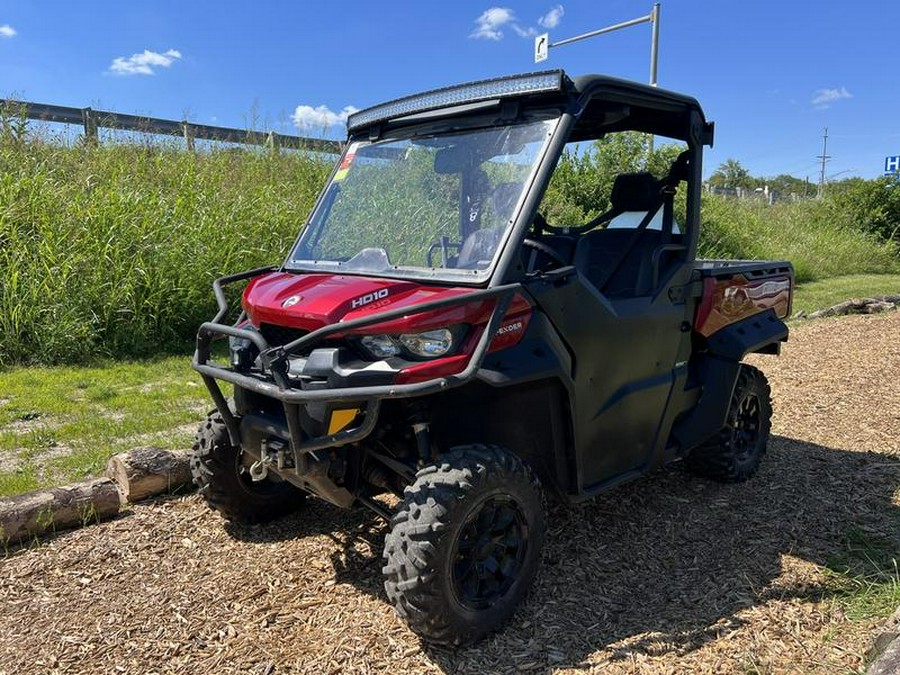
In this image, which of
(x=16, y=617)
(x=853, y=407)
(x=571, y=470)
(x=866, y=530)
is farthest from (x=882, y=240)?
(x=16, y=617)

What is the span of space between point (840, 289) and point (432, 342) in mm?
14829

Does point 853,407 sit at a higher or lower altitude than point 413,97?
lower

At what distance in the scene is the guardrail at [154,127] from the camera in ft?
33.2

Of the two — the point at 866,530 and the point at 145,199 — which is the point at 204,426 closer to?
the point at 866,530

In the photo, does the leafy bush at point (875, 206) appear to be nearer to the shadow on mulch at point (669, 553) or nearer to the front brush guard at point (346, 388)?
the shadow on mulch at point (669, 553)

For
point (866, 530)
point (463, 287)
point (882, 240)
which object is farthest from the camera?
point (882, 240)

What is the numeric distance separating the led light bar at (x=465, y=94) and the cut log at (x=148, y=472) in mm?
2180

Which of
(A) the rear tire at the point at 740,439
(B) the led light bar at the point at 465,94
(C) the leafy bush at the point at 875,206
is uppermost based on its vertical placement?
(C) the leafy bush at the point at 875,206

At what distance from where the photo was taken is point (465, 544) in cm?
274

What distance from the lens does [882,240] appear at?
20.5m

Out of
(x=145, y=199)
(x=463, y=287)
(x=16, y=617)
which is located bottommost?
(x=16, y=617)

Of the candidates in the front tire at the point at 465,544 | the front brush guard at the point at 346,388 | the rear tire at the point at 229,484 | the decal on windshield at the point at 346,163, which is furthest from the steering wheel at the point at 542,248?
the rear tire at the point at 229,484

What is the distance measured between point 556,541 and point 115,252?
229 inches

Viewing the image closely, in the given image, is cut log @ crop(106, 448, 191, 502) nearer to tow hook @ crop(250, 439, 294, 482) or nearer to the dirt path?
the dirt path
